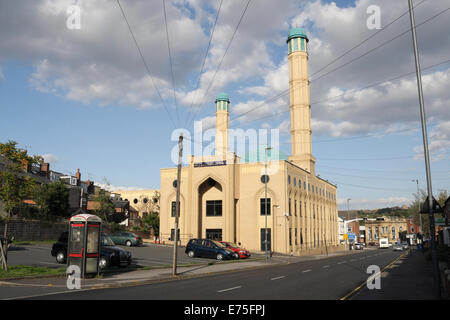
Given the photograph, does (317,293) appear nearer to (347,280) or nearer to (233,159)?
(347,280)

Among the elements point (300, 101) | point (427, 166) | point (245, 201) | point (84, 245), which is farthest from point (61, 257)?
point (300, 101)

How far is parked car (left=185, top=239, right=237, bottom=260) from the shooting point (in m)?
33.0

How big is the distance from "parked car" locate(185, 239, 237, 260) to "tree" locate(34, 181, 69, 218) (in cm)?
2556

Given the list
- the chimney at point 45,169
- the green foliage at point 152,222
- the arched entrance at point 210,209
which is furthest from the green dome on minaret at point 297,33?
the chimney at point 45,169

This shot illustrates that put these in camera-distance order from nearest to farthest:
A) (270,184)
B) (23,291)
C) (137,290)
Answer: (23,291) < (137,290) < (270,184)

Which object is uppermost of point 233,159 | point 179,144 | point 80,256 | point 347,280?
point 233,159

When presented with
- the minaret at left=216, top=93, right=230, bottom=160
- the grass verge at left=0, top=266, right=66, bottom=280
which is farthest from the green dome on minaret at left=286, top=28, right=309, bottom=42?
the grass verge at left=0, top=266, right=66, bottom=280

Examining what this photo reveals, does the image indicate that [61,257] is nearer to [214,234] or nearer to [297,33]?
[214,234]

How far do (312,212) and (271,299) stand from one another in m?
53.6

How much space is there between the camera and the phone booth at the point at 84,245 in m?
16.5

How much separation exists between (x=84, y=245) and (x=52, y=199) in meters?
40.8

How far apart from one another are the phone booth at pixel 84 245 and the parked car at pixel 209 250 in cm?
1715

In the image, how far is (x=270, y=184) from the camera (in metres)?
50.6

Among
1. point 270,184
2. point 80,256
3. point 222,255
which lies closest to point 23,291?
point 80,256
